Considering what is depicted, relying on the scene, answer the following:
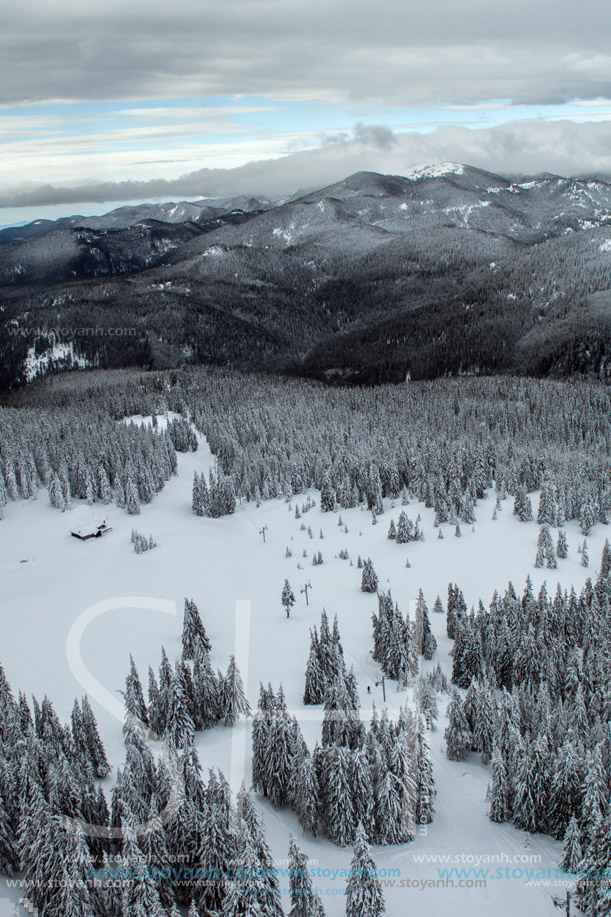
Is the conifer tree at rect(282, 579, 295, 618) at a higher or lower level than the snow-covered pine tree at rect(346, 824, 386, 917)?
lower

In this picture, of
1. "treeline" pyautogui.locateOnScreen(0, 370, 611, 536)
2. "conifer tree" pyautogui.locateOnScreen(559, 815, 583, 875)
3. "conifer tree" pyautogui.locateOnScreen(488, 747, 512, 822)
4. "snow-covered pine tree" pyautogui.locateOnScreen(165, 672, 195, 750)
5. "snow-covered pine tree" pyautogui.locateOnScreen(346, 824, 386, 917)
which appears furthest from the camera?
"treeline" pyautogui.locateOnScreen(0, 370, 611, 536)

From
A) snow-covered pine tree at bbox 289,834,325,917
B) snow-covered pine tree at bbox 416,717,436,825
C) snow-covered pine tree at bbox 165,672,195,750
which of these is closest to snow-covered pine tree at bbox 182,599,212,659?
snow-covered pine tree at bbox 165,672,195,750

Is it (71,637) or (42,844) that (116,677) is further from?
(42,844)

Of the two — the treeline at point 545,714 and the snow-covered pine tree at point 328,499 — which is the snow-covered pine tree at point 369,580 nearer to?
the treeline at point 545,714

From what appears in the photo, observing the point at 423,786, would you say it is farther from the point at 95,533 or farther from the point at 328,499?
the point at 95,533

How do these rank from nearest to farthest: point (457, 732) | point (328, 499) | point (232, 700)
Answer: point (457, 732)
point (232, 700)
point (328, 499)

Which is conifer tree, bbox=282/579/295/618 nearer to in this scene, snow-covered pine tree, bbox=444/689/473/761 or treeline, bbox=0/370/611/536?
snow-covered pine tree, bbox=444/689/473/761

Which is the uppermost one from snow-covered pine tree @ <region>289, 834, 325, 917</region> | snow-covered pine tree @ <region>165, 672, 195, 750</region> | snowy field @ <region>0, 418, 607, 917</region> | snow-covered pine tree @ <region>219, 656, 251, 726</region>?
snow-covered pine tree @ <region>289, 834, 325, 917</region>

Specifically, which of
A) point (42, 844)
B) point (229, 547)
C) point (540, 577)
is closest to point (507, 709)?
point (42, 844)

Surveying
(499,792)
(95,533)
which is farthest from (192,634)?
(95,533)
